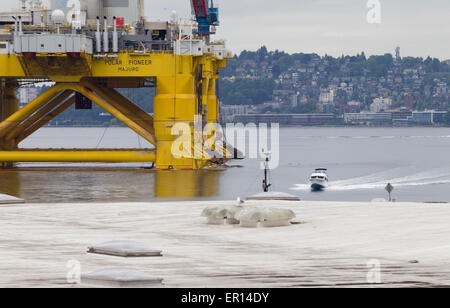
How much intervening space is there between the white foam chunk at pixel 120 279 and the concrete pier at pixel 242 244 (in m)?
0.50

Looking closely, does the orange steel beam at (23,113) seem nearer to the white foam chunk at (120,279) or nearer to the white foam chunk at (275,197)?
the white foam chunk at (275,197)

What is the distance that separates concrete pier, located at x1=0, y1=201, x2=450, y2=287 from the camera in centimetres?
1709

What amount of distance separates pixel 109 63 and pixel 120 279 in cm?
4844

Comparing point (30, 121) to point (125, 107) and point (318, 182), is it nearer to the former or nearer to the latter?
point (125, 107)

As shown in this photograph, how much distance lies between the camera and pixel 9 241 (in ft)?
73.3

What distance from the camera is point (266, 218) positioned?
2498cm

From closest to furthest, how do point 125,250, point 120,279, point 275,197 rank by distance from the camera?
point 120,279 → point 125,250 → point 275,197

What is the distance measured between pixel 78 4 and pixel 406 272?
176 ft

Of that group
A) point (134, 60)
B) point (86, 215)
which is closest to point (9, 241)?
point (86, 215)

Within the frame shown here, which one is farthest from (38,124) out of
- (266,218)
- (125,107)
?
(266,218)

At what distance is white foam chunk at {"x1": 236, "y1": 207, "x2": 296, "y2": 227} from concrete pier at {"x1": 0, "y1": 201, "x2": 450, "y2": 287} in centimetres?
32

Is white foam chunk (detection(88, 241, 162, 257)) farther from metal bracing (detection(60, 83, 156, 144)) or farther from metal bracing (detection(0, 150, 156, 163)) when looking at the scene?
metal bracing (detection(60, 83, 156, 144))

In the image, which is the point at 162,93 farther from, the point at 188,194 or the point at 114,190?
the point at 188,194
